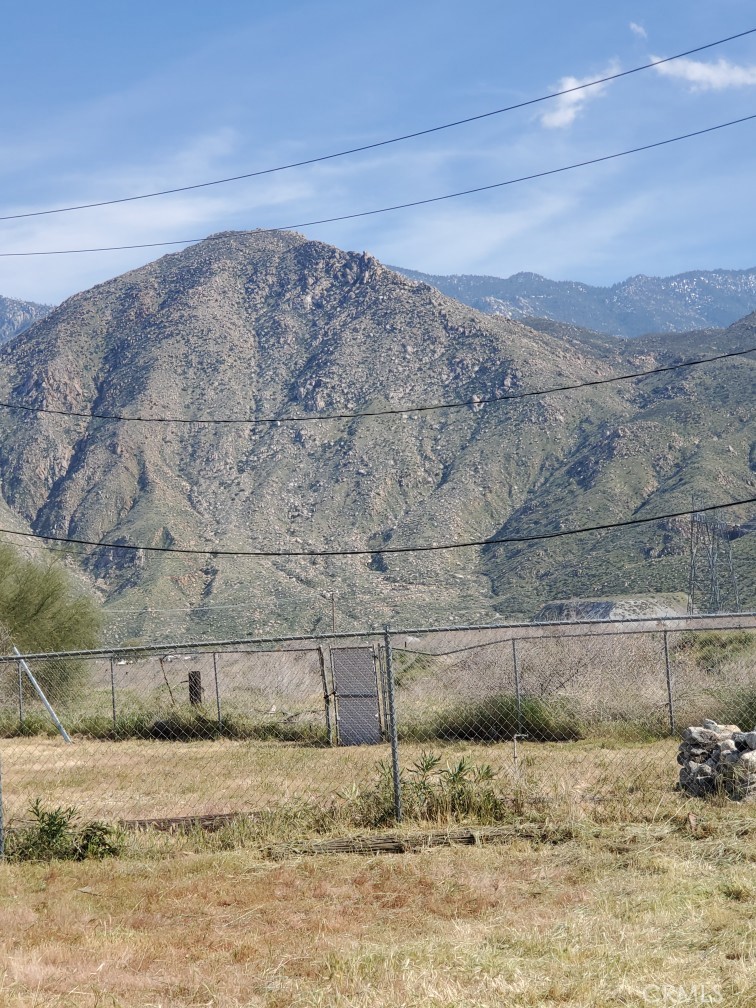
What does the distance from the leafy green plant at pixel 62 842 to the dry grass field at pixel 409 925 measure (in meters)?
0.30

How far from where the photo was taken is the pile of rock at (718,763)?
34.9 ft

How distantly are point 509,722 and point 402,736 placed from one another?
6.79 feet

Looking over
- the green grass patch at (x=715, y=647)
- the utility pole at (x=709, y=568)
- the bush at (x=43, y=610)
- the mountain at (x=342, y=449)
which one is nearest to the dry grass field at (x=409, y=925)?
the green grass patch at (x=715, y=647)

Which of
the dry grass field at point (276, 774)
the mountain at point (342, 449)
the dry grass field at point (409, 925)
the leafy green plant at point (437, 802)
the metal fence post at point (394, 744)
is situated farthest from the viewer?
the mountain at point (342, 449)

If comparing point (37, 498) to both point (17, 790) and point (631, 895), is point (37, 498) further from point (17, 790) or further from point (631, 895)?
point (631, 895)

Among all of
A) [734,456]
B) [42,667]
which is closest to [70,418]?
[734,456]

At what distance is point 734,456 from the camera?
74.8m

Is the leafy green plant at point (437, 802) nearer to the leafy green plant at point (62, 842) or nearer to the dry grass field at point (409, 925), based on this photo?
the dry grass field at point (409, 925)

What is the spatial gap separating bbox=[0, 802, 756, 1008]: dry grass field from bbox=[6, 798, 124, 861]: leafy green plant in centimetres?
30

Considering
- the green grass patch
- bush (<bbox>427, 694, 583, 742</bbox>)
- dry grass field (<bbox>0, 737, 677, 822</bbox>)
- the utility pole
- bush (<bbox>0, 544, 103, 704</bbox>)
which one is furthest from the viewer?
the utility pole

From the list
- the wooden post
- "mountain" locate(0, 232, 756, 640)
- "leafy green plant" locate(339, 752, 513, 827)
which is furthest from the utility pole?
"leafy green plant" locate(339, 752, 513, 827)

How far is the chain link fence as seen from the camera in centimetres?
1069

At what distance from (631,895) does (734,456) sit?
7171 cm

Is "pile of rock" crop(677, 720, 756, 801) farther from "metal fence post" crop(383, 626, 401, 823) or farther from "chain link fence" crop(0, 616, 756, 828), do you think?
"metal fence post" crop(383, 626, 401, 823)
